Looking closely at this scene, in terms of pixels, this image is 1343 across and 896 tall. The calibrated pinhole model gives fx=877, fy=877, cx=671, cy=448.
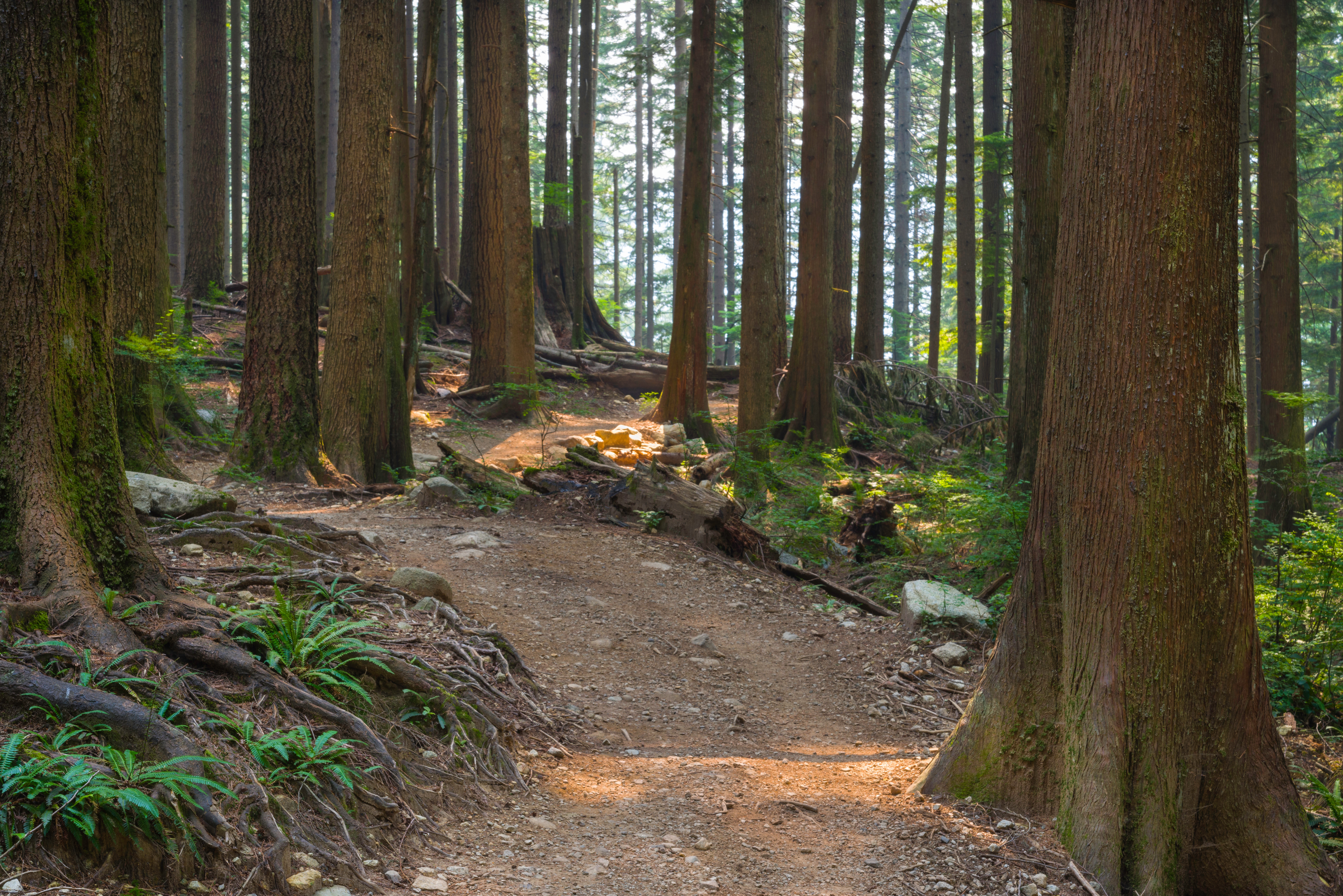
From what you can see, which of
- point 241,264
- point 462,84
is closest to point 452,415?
point 462,84

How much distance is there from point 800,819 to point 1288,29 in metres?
12.6

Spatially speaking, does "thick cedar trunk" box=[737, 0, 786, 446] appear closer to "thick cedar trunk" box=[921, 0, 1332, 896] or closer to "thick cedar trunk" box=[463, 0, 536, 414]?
"thick cedar trunk" box=[463, 0, 536, 414]

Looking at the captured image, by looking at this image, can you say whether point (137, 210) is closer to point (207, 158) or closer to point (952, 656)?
point (952, 656)

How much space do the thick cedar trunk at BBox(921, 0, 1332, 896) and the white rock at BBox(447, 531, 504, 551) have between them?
16.0ft

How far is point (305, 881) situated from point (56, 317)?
228 centimetres

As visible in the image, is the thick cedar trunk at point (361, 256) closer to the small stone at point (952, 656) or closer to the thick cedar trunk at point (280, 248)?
the thick cedar trunk at point (280, 248)

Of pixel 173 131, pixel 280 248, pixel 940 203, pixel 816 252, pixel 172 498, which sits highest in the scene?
pixel 173 131

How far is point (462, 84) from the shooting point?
120 feet

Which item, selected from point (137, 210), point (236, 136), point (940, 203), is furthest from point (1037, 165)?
point (236, 136)

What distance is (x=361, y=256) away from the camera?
8930 mm

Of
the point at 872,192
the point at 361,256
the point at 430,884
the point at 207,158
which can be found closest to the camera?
the point at 430,884

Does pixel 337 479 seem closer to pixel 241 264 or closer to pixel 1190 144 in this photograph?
pixel 1190 144

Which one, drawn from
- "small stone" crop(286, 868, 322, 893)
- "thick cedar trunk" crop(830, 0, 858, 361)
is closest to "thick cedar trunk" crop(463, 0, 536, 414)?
"thick cedar trunk" crop(830, 0, 858, 361)

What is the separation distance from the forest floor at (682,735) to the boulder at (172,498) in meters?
0.75
